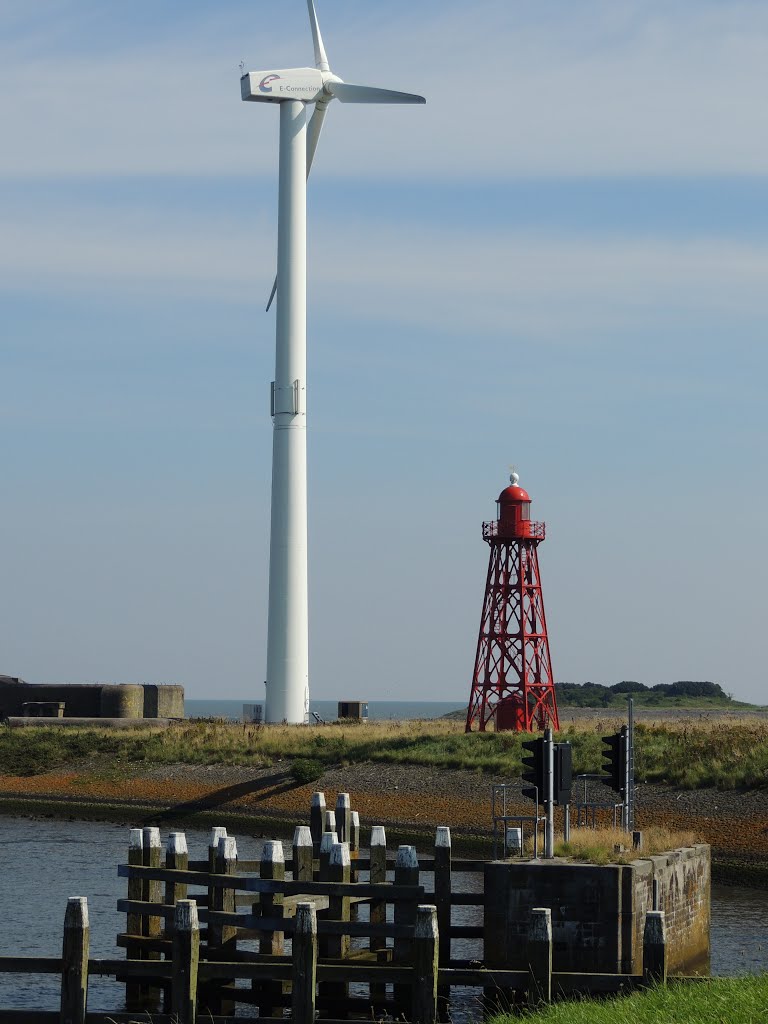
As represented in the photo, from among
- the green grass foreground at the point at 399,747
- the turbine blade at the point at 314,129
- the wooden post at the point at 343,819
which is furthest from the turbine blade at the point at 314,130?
the wooden post at the point at 343,819

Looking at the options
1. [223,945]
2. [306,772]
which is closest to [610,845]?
[223,945]

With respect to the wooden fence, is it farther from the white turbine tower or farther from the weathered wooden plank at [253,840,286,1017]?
the white turbine tower

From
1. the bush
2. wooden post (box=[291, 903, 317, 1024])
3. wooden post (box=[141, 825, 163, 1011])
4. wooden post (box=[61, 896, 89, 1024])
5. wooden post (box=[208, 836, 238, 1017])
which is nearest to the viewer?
wooden post (box=[291, 903, 317, 1024])

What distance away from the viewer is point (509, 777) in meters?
57.5

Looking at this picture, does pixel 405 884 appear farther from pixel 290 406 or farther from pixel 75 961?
pixel 290 406

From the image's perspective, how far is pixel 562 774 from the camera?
89.6ft

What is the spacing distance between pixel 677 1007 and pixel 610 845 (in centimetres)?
820

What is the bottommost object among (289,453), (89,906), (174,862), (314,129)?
(89,906)

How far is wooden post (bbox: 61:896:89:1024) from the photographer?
2334cm

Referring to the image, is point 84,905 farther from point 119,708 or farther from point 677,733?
point 119,708

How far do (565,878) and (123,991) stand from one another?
9336 mm

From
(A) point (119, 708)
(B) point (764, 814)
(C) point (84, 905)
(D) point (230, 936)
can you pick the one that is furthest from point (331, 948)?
(A) point (119, 708)

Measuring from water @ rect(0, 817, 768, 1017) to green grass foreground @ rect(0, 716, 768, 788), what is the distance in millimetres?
8836

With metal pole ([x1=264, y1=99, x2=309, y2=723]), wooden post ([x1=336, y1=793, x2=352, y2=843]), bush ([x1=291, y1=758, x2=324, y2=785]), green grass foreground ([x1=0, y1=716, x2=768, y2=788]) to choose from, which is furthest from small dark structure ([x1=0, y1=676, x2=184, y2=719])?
wooden post ([x1=336, y1=793, x2=352, y2=843])
